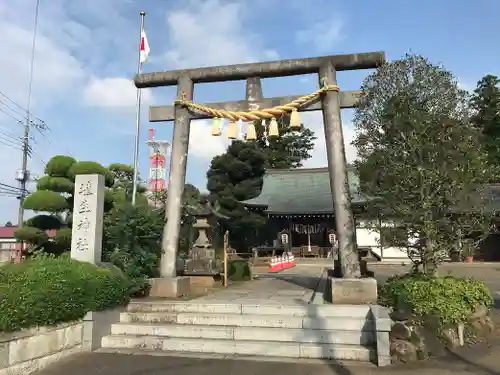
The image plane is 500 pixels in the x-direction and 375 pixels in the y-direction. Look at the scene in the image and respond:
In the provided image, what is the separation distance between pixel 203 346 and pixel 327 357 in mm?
2047

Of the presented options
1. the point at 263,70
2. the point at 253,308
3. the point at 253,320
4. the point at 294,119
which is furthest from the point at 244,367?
the point at 263,70

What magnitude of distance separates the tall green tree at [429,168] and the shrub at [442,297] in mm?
641

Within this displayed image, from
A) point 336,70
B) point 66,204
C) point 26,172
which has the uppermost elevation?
point 26,172

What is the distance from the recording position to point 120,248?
9.39 metres

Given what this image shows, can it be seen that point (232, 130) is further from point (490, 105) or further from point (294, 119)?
point (490, 105)

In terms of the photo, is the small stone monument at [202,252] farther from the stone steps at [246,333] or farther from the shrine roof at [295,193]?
the shrine roof at [295,193]

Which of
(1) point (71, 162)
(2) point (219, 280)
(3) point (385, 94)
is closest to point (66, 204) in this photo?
(1) point (71, 162)

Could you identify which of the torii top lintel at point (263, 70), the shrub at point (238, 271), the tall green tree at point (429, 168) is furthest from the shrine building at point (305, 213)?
the tall green tree at point (429, 168)

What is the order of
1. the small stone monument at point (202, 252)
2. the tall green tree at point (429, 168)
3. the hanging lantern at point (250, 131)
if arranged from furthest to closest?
1. the small stone monument at point (202, 252)
2. the hanging lantern at point (250, 131)
3. the tall green tree at point (429, 168)

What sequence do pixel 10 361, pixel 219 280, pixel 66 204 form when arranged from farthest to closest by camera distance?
pixel 66 204 < pixel 219 280 < pixel 10 361

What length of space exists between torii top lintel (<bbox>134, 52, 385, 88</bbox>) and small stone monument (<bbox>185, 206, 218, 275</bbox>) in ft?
16.2

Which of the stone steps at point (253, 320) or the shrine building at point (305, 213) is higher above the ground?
the shrine building at point (305, 213)

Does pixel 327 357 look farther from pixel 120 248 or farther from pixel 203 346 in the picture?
pixel 120 248

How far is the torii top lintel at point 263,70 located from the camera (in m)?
9.14
